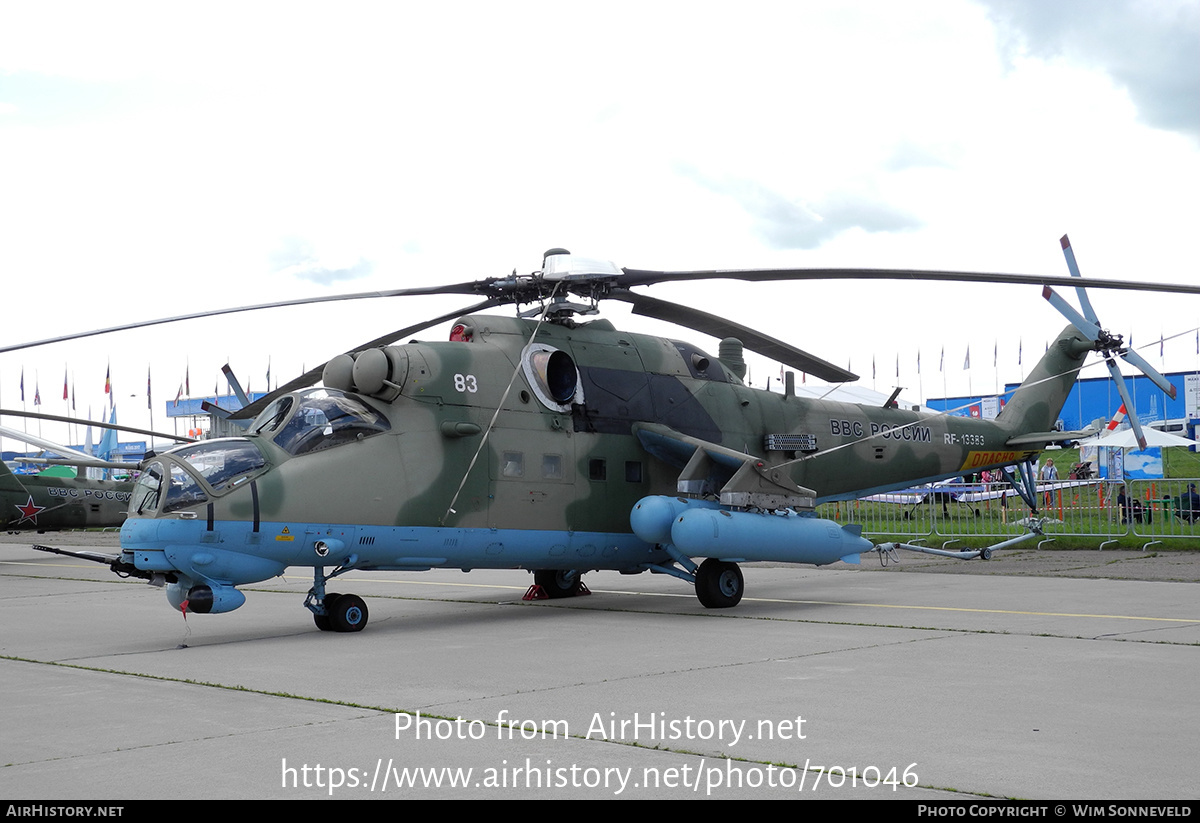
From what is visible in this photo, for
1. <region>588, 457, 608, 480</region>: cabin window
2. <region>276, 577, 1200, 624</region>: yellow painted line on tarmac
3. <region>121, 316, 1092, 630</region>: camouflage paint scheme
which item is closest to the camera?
<region>121, 316, 1092, 630</region>: camouflage paint scheme

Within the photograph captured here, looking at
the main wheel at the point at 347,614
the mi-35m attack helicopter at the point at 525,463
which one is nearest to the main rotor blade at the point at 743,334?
the mi-35m attack helicopter at the point at 525,463

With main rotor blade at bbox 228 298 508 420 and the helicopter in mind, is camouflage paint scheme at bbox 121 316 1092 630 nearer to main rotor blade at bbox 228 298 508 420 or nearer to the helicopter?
main rotor blade at bbox 228 298 508 420

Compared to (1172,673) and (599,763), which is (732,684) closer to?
(599,763)

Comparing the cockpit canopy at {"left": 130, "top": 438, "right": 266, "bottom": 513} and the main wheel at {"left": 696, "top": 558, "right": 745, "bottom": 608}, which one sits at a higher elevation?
the cockpit canopy at {"left": 130, "top": 438, "right": 266, "bottom": 513}

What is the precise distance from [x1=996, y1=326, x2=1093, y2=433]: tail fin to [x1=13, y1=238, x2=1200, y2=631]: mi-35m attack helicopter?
13.5 ft

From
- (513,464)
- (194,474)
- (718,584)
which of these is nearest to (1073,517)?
(718,584)

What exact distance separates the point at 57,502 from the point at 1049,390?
897 inches

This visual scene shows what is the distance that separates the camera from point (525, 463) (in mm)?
12641

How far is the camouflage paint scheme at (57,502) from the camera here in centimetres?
2522

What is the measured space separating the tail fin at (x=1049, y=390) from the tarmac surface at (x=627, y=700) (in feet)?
16.3

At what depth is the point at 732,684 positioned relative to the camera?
24.8 ft

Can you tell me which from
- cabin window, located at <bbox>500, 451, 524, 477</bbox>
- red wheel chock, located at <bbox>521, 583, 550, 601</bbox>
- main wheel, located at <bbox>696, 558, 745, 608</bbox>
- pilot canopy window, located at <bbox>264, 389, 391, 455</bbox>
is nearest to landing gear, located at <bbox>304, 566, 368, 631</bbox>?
pilot canopy window, located at <bbox>264, 389, 391, 455</bbox>

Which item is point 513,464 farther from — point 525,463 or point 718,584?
point 718,584

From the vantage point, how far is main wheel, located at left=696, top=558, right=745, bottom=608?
42.7 feet
